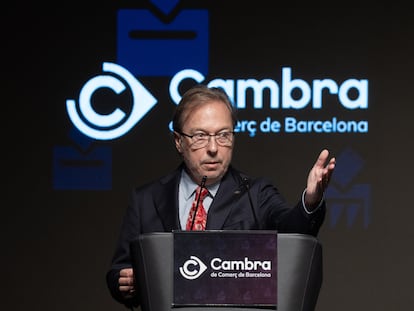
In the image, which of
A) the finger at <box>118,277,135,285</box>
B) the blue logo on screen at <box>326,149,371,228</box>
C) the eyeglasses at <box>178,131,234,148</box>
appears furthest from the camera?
the blue logo on screen at <box>326,149,371,228</box>

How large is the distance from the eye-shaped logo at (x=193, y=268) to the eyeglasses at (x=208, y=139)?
65 centimetres

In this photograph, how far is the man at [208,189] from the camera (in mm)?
2469

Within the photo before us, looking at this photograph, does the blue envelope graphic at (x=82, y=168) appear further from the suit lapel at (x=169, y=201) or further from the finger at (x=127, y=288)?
the finger at (x=127, y=288)

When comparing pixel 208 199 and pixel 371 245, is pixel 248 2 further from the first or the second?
pixel 208 199

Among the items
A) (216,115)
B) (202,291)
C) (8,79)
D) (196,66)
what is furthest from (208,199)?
(8,79)

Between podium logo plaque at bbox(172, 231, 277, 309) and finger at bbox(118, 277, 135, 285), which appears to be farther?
finger at bbox(118, 277, 135, 285)

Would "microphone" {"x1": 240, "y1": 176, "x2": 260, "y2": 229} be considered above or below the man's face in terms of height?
below

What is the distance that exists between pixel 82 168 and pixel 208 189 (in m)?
2.46

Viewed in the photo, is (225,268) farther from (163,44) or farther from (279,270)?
(163,44)

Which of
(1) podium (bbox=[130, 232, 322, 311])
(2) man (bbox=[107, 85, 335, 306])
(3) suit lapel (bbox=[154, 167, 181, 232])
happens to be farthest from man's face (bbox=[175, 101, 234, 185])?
(1) podium (bbox=[130, 232, 322, 311])

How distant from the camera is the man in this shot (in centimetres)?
247

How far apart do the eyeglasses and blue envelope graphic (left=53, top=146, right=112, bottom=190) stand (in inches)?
97.2

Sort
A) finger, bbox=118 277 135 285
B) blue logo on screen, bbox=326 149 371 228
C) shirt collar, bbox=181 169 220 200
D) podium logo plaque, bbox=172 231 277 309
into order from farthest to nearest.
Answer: blue logo on screen, bbox=326 149 371 228
shirt collar, bbox=181 169 220 200
finger, bbox=118 277 135 285
podium logo plaque, bbox=172 231 277 309

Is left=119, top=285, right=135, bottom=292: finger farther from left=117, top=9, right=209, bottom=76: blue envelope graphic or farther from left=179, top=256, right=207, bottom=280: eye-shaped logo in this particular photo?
left=117, top=9, right=209, bottom=76: blue envelope graphic
